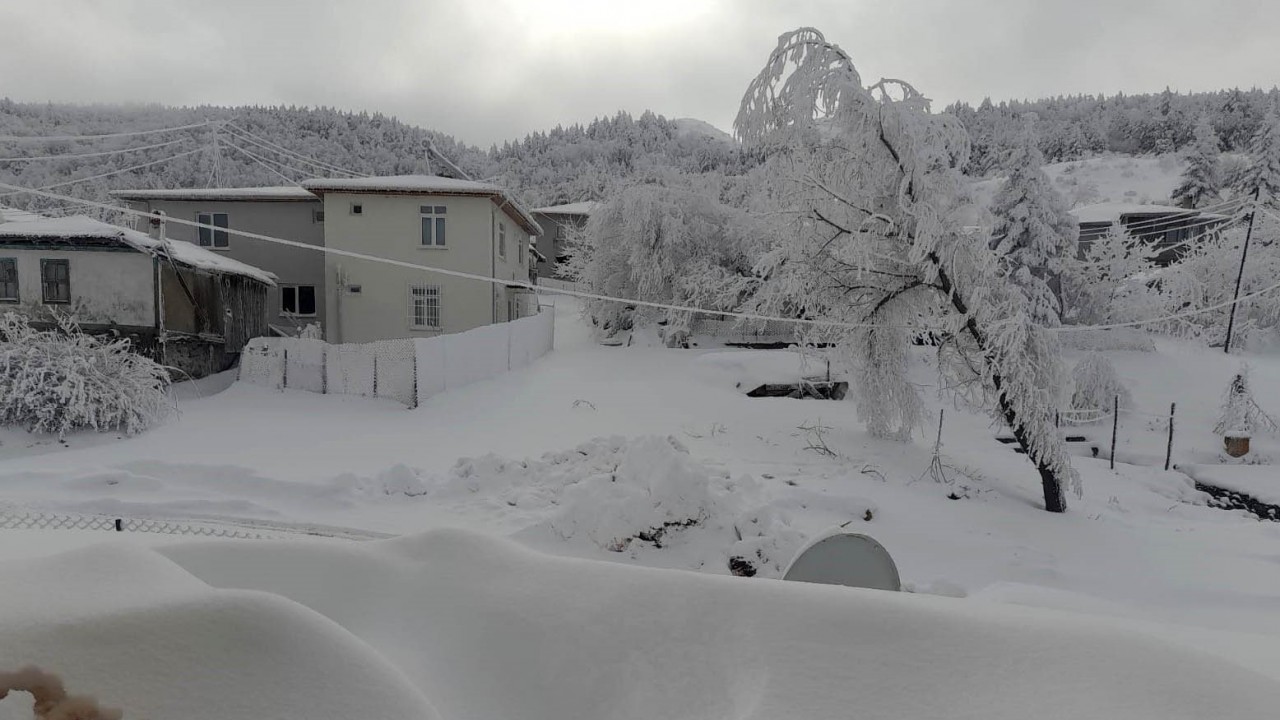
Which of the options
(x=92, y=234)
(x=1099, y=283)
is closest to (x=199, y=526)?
(x=92, y=234)

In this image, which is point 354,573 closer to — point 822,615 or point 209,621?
point 209,621

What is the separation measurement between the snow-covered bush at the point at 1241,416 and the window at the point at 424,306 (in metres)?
23.1

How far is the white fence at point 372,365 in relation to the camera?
14.6 meters

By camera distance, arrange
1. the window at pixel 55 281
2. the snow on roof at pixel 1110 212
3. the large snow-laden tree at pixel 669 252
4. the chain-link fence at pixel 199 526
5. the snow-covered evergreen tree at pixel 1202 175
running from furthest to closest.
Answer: the snow-covered evergreen tree at pixel 1202 175 → the snow on roof at pixel 1110 212 → the large snow-laden tree at pixel 669 252 → the window at pixel 55 281 → the chain-link fence at pixel 199 526

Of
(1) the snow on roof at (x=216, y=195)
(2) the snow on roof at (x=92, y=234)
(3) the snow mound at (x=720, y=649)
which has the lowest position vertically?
(3) the snow mound at (x=720, y=649)

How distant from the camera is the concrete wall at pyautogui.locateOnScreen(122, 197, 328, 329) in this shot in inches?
939

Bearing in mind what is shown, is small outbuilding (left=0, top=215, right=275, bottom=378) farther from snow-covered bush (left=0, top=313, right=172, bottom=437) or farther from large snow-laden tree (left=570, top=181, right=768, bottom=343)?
large snow-laden tree (left=570, top=181, right=768, bottom=343)

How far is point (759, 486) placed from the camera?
887 cm

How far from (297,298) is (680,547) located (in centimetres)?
2255

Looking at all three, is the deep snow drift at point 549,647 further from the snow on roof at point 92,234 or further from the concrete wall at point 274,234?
the concrete wall at point 274,234

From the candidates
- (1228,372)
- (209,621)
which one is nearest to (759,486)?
(209,621)

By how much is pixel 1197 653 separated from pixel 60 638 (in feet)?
8.18

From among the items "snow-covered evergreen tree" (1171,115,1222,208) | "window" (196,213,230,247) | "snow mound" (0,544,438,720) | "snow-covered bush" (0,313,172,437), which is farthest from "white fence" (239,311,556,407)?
"snow-covered evergreen tree" (1171,115,1222,208)

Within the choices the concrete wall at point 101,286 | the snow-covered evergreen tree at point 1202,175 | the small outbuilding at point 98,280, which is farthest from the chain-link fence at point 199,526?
the snow-covered evergreen tree at point 1202,175
